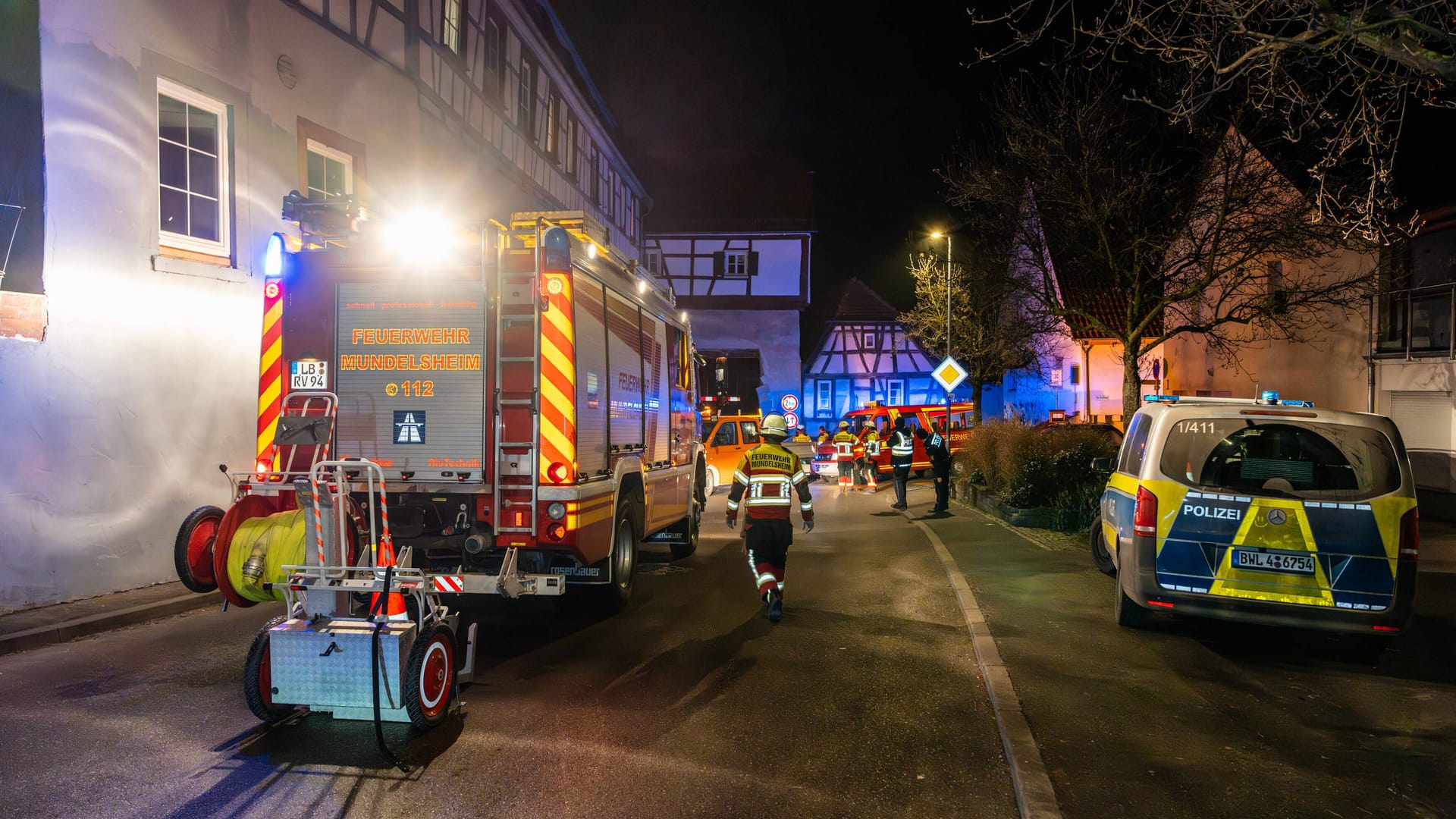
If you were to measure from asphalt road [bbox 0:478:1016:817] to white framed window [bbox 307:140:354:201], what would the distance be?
5915mm

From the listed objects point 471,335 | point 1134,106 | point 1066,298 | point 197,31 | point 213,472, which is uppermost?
point 1134,106

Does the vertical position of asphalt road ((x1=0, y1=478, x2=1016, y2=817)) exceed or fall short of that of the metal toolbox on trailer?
it falls short

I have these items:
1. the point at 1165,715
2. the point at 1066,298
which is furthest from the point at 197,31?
the point at 1066,298

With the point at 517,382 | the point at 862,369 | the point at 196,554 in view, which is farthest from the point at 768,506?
the point at 862,369

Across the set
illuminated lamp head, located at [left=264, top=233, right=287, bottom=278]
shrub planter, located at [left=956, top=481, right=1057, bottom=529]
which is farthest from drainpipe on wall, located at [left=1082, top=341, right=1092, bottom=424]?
illuminated lamp head, located at [left=264, top=233, right=287, bottom=278]

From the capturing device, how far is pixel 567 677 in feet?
19.0

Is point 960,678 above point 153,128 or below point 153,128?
below

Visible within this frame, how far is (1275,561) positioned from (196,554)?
7340 mm

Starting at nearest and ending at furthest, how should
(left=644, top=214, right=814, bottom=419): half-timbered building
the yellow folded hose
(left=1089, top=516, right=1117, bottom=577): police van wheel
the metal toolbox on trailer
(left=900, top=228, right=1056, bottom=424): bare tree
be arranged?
the metal toolbox on trailer → the yellow folded hose → (left=1089, top=516, right=1117, bottom=577): police van wheel → (left=900, top=228, right=1056, bottom=424): bare tree → (left=644, top=214, right=814, bottom=419): half-timbered building

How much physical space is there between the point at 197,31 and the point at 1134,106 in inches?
564

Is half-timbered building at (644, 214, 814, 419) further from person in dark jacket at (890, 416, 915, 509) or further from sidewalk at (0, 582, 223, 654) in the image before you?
sidewalk at (0, 582, 223, 654)

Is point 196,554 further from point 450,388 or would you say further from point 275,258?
point 275,258

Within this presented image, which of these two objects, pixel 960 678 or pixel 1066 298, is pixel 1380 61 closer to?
pixel 960 678

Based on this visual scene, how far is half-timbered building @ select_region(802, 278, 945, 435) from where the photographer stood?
142 feet
